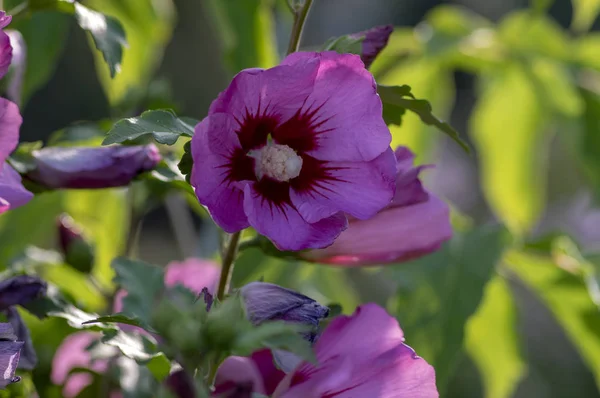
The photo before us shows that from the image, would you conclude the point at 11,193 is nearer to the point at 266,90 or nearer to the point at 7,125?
the point at 7,125

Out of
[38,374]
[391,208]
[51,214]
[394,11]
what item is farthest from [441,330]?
[394,11]

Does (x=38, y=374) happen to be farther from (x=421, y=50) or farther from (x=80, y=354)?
(x=421, y=50)

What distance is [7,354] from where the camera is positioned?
15.3 inches

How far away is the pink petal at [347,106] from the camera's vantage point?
17.4 inches

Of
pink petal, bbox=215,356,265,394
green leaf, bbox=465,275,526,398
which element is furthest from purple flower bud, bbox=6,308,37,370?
green leaf, bbox=465,275,526,398

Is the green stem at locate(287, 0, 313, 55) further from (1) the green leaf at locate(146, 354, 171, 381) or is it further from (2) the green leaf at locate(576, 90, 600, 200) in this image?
(2) the green leaf at locate(576, 90, 600, 200)

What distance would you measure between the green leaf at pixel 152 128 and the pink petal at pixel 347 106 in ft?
0.22

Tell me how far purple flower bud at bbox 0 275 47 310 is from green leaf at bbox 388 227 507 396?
1.00 feet

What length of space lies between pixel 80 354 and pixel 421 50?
562 millimetres

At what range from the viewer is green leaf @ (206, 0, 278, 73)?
33.0 inches

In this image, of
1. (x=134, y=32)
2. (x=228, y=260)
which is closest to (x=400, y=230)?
(x=228, y=260)

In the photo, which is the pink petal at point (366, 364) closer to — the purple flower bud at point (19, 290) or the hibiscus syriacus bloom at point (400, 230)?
the hibiscus syriacus bloom at point (400, 230)

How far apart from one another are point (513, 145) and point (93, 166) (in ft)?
2.41

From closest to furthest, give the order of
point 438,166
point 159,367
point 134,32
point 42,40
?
1. point 159,367
2. point 42,40
3. point 134,32
4. point 438,166
